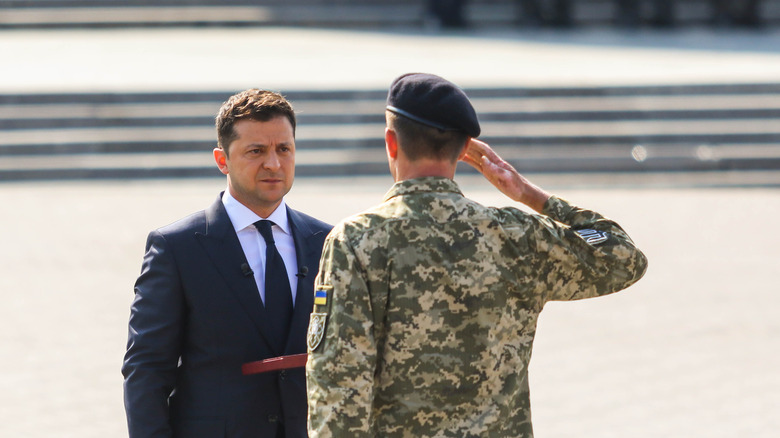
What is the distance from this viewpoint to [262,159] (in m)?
2.58

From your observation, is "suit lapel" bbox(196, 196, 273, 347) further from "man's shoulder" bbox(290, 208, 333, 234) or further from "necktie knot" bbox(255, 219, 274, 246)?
"man's shoulder" bbox(290, 208, 333, 234)

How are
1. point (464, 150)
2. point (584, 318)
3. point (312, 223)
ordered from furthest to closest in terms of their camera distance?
1. point (584, 318)
2. point (312, 223)
3. point (464, 150)

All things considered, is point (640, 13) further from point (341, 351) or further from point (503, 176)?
point (341, 351)

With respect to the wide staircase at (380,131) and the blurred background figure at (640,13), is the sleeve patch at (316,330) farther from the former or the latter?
the blurred background figure at (640,13)

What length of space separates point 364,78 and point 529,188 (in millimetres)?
10737

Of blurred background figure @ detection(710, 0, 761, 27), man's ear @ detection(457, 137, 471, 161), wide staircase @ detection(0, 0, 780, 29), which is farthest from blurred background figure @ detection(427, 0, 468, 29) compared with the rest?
man's ear @ detection(457, 137, 471, 161)

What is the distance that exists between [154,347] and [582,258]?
101 cm

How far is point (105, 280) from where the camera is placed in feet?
25.0

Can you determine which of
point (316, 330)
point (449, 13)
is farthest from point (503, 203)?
point (449, 13)

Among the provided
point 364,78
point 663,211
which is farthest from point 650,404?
point 364,78

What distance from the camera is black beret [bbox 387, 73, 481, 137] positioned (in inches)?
85.7

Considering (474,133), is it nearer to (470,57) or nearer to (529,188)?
(529,188)

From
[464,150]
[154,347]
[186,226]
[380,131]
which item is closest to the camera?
[464,150]

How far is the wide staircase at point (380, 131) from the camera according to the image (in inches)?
448
